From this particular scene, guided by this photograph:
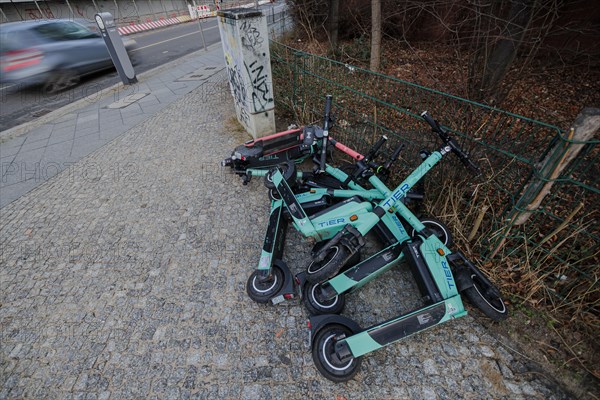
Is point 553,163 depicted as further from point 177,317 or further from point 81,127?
point 81,127

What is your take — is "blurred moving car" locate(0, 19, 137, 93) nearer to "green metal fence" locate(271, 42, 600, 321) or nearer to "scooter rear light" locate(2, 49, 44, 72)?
"scooter rear light" locate(2, 49, 44, 72)

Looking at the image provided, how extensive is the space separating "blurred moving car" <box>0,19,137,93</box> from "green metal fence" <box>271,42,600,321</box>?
827cm

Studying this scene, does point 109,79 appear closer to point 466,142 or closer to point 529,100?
point 466,142

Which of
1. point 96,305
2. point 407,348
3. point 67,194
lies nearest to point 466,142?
point 407,348

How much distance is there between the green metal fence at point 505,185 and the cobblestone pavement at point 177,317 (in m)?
0.76

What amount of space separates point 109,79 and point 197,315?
31.0 feet

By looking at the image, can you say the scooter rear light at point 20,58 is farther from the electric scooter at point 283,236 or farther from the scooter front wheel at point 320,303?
the scooter front wheel at point 320,303

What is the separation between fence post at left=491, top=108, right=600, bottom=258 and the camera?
1.82 meters

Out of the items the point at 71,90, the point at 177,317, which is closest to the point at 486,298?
the point at 177,317

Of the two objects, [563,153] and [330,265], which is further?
[330,265]

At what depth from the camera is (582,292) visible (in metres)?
2.25

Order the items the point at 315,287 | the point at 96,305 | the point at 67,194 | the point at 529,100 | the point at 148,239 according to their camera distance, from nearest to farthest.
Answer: the point at 315,287 < the point at 96,305 < the point at 148,239 < the point at 67,194 < the point at 529,100

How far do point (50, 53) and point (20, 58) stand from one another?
26.1 inches

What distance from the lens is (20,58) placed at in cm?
714
